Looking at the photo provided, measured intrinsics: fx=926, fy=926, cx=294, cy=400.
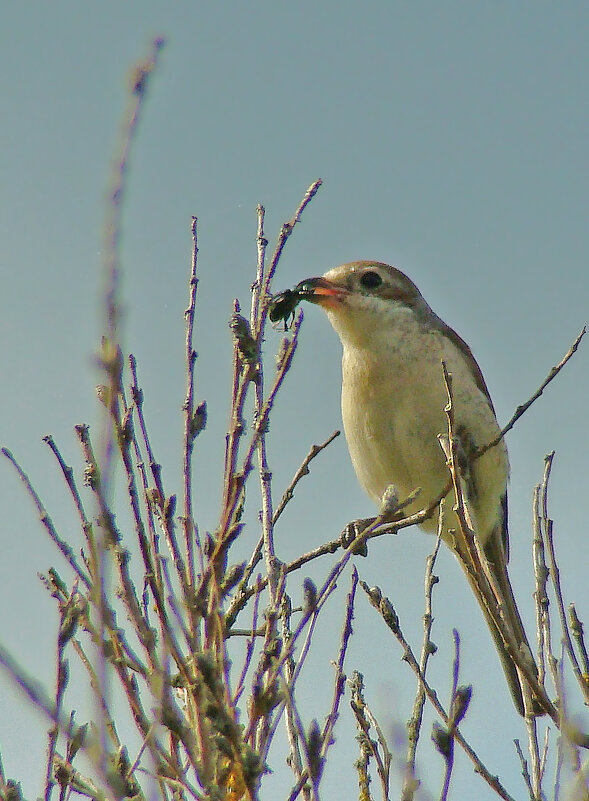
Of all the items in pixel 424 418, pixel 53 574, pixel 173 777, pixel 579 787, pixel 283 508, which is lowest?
pixel 173 777

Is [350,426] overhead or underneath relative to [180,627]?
overhead

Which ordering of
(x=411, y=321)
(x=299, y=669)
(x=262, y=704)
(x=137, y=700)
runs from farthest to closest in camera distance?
1. (x=411, y=321)
2. (x=299, y=669)
3. (x=137, y=700)
4. (x=262, y=704)

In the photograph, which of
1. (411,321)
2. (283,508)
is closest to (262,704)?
(283,508)

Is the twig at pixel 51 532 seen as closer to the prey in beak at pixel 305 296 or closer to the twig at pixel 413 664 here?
the twig at pixel 413 664

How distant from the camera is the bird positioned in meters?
5.55

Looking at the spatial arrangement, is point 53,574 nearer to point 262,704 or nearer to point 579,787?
point 262,704

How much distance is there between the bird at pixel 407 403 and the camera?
5551mm

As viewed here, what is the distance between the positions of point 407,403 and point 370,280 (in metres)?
1.02

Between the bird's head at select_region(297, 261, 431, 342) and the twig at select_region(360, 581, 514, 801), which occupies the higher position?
the bird's head at select_region(297, 261, 431, 342)

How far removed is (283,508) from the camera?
316 cm

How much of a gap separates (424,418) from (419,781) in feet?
11.1

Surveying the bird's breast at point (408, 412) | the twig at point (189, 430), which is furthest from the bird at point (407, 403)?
the twig at point (189, 430)

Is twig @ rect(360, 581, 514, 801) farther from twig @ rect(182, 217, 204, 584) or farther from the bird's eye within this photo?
the bird's eye

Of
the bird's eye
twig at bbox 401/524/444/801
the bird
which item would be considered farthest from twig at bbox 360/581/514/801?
the bird's eye
